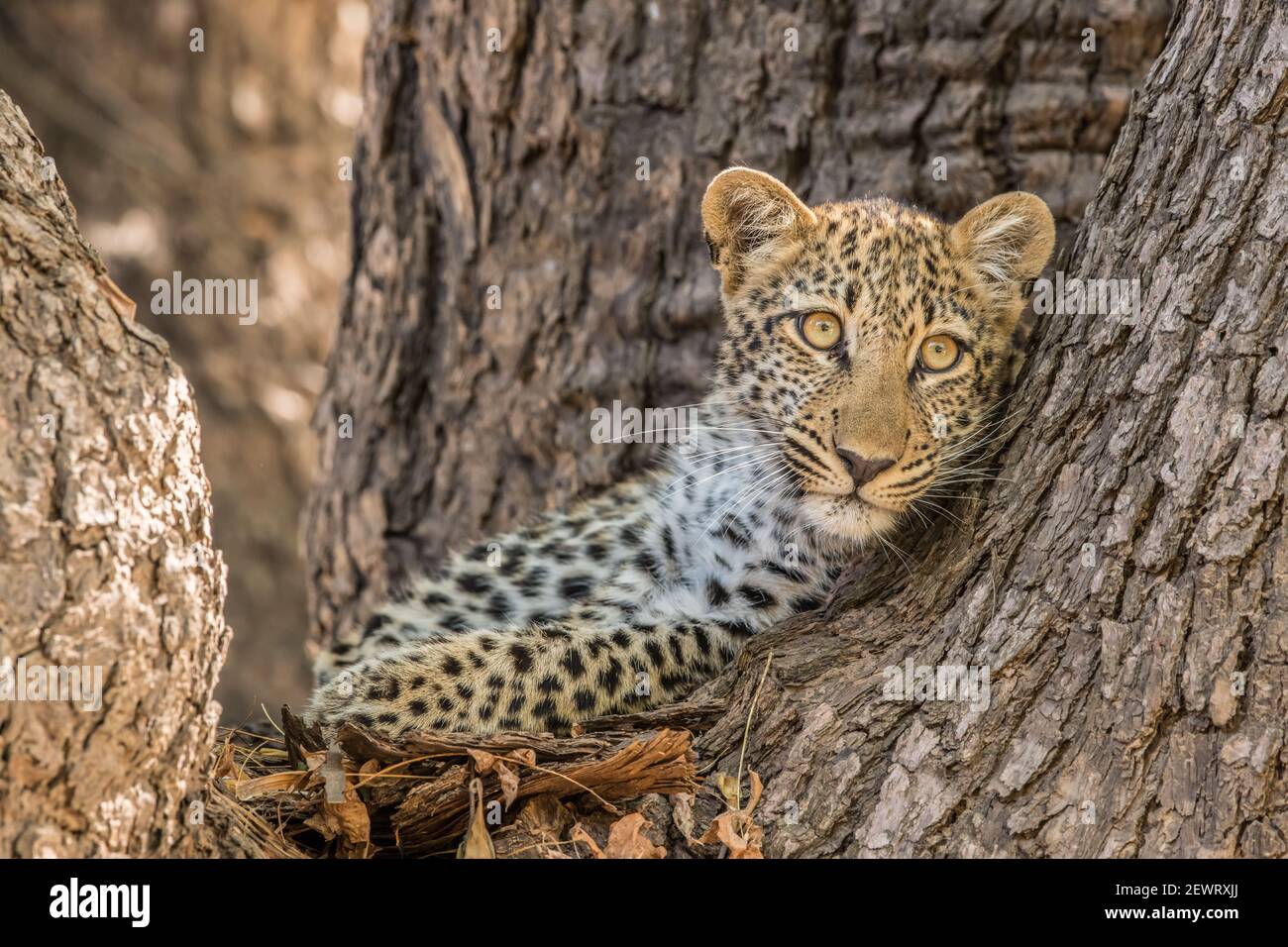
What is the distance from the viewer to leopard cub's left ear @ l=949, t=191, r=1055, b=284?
4.95 m

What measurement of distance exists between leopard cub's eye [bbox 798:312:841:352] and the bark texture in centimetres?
115

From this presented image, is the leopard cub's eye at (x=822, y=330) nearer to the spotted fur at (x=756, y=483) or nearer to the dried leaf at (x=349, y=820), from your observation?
the spotted fur at (x=756, y=483)

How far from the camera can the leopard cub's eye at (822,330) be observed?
5090mm

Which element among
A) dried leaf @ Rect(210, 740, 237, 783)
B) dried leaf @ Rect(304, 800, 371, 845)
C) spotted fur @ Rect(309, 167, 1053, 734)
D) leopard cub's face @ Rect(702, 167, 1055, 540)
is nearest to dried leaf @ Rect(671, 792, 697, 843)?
spotted fur @ Rect(309, 167, 1053, 734)

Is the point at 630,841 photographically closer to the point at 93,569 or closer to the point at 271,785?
the point at 271,785

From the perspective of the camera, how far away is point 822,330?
511cm

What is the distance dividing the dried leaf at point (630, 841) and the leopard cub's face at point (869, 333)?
1.37 m

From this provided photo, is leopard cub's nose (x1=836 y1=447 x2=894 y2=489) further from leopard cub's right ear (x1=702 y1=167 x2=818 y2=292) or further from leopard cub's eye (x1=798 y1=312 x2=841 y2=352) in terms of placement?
leopard cub's right ear (x1=702 y1=167 x2=818 y2=292)

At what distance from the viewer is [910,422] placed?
4.75 metres
